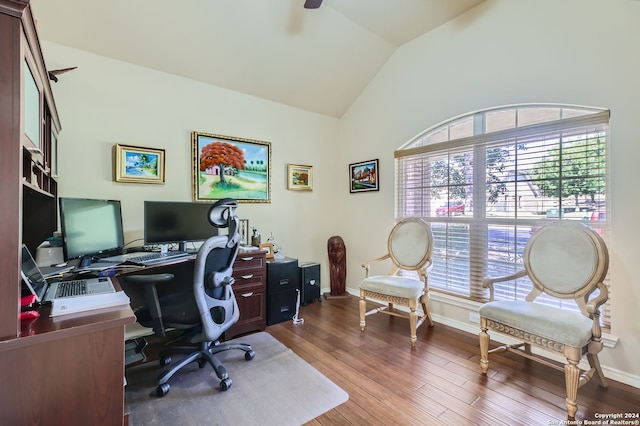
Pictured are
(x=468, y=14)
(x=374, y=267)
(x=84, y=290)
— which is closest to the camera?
(x=84, y=290)

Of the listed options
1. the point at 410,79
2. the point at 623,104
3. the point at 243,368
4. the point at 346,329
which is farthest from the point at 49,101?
the point at 623,104

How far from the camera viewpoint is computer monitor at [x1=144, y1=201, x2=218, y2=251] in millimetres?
2594

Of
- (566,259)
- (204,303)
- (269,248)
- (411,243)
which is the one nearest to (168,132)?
(269,248)

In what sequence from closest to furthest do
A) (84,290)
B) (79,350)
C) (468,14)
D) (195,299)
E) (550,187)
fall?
(79,350)
(84,290)
(195,299)
(550,187)
(468,14)

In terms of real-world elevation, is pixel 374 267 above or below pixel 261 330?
above

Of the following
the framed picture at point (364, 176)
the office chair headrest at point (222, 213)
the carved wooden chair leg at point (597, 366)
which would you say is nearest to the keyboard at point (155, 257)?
the office chair headrest at point (222, 213)

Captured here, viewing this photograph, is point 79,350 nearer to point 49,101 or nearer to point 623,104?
point 49,101

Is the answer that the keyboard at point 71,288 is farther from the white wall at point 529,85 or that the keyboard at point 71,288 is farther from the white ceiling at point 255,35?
the white wall at point 529,85

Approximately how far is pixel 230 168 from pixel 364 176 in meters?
1.74

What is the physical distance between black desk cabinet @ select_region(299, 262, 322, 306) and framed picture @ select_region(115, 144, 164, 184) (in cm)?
187

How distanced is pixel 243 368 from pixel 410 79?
3.39 meters

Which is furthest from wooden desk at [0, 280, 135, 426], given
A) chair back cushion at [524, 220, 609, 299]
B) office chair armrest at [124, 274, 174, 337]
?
chair back cushion at [524, 220, 609, 299]

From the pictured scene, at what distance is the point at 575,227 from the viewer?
2.15 m

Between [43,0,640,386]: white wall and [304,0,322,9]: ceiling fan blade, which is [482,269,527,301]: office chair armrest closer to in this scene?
[43,0,640,386]: white wall
